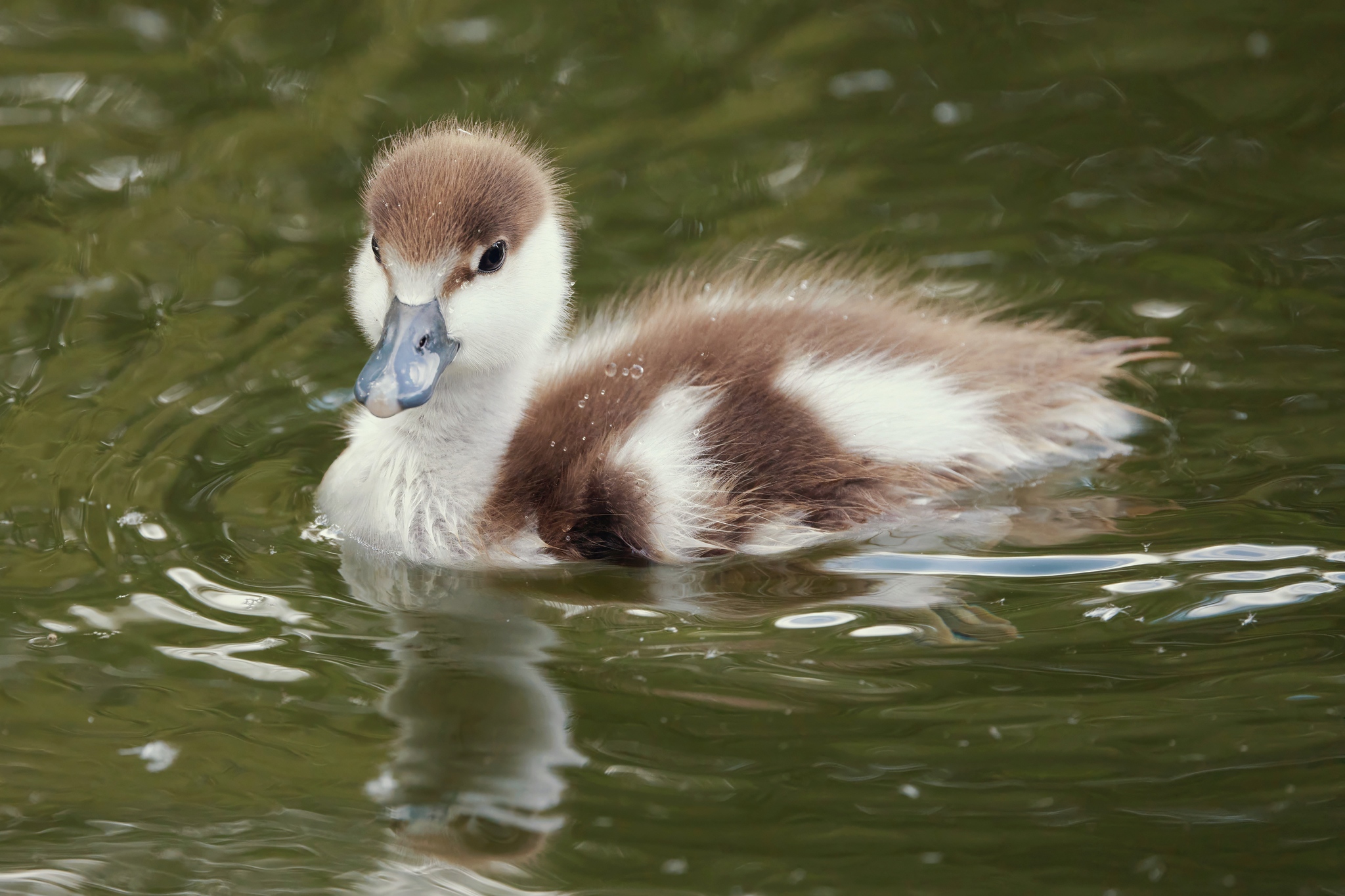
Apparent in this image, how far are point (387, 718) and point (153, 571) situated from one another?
83cm

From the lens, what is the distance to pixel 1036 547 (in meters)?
3.48

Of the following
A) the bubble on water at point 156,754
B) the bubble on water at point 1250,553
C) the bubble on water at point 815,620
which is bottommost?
the bubble on water at point 156,754

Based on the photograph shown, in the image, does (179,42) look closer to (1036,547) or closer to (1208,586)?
(1036,547)

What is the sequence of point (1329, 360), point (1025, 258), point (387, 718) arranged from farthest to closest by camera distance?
1. point (1025, 258)
2. point (1329, 360)
3. point (387, 718)

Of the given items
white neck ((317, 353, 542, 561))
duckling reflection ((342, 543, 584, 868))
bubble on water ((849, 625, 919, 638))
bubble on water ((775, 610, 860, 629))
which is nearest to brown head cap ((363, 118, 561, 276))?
white neck ((317, 353, 542, 561))

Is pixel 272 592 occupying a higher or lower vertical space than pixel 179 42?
lower

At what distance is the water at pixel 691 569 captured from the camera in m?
2.49

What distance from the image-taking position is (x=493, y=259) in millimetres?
3545

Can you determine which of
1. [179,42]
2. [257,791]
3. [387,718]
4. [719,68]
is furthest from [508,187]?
[179,42]

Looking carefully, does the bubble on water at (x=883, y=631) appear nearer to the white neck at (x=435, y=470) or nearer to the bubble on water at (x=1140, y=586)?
the bubble on water at (x=1140, y=586)

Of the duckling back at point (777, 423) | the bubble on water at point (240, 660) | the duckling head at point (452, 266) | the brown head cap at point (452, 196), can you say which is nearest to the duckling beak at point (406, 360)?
the duckling head at point (452, 266)

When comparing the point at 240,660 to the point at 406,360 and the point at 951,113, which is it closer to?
the point at 406,360

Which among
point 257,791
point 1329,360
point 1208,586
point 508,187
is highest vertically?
point 508,187

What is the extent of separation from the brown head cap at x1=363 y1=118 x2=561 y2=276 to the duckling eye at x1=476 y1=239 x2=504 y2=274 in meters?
0.02
